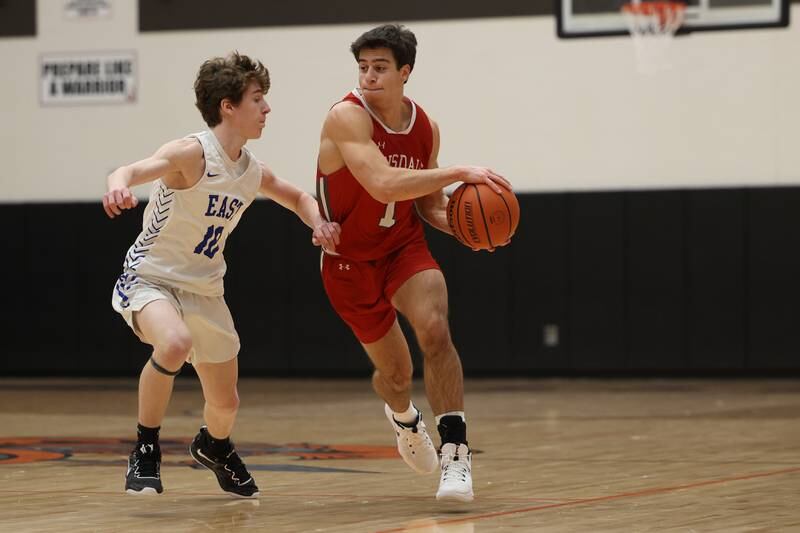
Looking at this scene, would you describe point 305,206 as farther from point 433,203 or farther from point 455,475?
point 455,475

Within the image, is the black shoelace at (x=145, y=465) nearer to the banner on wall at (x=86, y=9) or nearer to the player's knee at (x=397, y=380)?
the player's knee at (x=397, y=380)

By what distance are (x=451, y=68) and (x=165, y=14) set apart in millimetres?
3160

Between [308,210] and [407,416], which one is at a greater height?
[308,210]

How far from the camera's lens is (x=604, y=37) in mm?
13391

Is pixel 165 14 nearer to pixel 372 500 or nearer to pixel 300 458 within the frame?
pixel 300 458

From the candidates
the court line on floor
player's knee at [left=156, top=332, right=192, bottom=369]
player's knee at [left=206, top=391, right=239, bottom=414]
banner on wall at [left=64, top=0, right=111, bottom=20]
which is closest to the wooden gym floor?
the court line on floor

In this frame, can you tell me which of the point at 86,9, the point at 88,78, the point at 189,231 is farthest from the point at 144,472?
the point at 86,9

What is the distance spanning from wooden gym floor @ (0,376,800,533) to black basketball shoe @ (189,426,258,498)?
2.5 inches

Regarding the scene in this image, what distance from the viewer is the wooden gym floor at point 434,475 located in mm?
4949

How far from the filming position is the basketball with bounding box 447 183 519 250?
539 centimetres

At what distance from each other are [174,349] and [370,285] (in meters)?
0.97

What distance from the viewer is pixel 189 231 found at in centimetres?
545

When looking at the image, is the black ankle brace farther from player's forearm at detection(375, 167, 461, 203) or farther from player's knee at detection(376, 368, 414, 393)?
player's forearm at detection(375, 167, 461, 203)

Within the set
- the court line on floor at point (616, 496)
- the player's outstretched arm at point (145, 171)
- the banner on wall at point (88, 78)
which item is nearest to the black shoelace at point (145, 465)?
the player's outstretched arm at point (145, 171)
